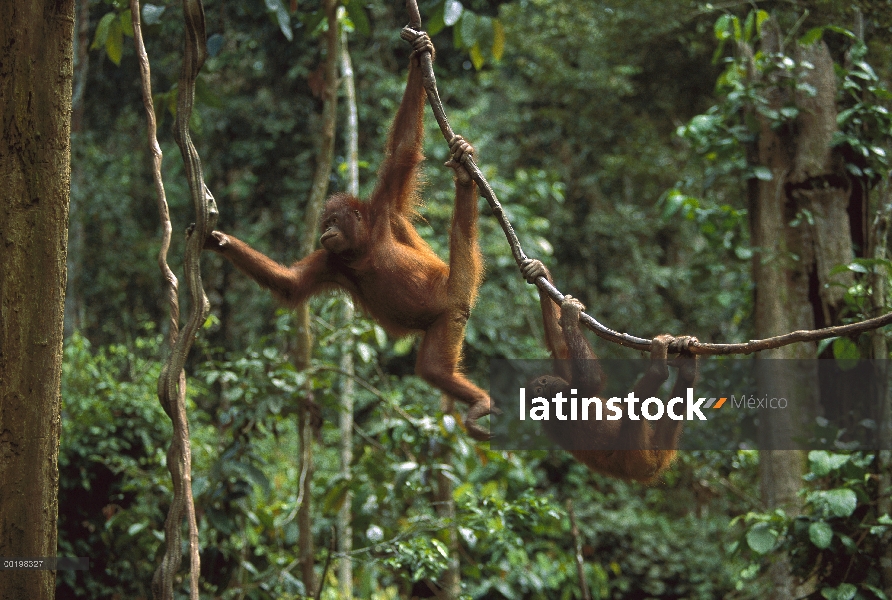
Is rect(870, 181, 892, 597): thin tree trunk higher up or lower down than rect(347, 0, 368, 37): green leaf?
lower down

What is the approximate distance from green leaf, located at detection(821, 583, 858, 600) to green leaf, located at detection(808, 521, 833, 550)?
7.5 inches

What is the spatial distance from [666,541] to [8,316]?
7.10 metres

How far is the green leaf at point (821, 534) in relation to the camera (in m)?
3.38

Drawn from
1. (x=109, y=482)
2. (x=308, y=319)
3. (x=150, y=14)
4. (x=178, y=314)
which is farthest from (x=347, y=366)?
(x=178, y=314)

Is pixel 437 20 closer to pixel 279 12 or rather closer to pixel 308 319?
pixel 279 12

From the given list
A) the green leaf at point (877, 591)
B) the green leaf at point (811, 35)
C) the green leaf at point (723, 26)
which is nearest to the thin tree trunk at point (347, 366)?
the green leaf at point (723, 26)

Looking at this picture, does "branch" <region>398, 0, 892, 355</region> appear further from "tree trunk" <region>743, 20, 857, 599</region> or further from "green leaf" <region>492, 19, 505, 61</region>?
"tree trunk" <region>743, 20, 857, 599</region>

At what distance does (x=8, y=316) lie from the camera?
1946 mm

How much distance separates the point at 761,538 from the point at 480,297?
4355 millimetres

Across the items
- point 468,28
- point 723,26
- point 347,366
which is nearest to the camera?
point 468,28

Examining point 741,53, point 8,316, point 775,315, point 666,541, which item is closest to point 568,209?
point 666,541

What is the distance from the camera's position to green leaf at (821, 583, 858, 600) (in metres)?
3.39

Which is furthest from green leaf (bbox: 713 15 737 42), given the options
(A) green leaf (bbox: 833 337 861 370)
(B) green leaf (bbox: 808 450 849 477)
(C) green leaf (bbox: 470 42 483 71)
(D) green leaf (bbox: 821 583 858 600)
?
(D) green leaf (bbox: 821 583 858 600)

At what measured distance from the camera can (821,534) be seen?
3.40m
